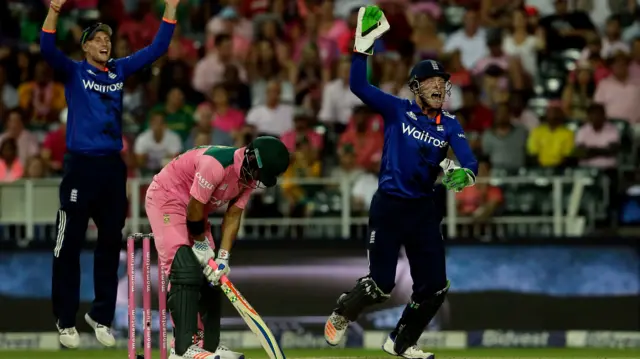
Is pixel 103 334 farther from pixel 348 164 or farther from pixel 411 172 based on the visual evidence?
pixel 348 164

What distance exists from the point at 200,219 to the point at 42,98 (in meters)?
7.95

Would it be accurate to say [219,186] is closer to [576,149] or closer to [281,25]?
[576,149]

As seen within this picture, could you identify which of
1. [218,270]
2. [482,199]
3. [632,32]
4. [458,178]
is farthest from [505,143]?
[218,270]

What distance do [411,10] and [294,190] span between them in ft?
15.1

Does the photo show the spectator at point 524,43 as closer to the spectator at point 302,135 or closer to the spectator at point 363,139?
the spectator at point 363,139

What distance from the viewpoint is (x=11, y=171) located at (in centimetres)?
1605

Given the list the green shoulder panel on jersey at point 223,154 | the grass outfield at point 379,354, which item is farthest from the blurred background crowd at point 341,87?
the green shoulder panel on jersey at point 223,154

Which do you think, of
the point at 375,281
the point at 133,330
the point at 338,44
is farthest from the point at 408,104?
the point at 338,44

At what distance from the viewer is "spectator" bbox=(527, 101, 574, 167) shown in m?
16.0

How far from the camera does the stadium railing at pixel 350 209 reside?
14656mm

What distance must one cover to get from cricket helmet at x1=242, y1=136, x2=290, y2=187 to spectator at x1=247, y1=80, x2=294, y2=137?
21.9 ft

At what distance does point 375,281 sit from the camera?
11.0m

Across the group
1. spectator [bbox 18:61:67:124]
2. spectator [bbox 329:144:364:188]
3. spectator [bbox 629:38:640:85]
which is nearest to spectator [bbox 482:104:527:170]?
spectator [bbox 329:144:364:188]

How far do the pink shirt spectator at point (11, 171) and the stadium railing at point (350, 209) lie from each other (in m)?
1.13
